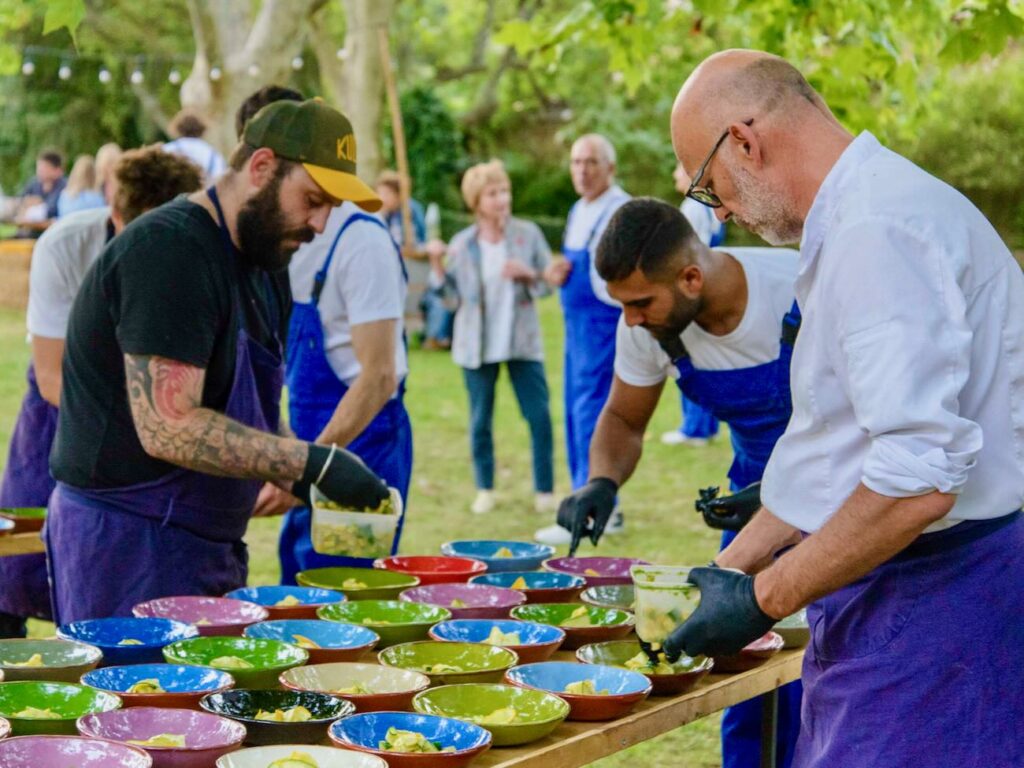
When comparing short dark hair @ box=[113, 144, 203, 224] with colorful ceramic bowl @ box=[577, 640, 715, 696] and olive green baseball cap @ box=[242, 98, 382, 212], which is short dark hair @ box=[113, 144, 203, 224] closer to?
olive green baseball cap @ box=[242, 98, 382, 212]

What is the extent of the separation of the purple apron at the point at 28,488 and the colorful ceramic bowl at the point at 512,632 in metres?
1.63

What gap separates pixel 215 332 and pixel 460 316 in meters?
4.97

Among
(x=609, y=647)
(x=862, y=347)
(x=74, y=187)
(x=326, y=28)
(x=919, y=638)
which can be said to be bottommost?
(x=609, y=647)

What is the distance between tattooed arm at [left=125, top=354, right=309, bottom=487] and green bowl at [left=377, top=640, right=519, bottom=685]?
528mm

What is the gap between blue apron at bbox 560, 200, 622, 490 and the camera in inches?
283

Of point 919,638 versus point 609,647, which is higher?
point 919,638

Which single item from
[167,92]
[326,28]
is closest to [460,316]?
[326,28]

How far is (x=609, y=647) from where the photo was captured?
9.21ft

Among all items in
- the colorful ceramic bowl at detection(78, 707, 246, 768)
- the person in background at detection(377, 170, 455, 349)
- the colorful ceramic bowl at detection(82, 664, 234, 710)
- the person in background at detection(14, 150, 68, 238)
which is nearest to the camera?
the colorful ceramic bowl at detection(78, 707, 246, 768)

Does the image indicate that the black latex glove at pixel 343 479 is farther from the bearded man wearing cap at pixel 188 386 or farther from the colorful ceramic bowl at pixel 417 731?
the colorful ceramic bowl at pixel 417 731

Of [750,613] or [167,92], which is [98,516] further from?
[167,92]

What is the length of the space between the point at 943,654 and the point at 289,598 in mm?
1469

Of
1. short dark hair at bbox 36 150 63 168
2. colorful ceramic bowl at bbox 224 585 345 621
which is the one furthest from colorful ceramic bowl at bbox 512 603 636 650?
short dark hair at bbox 36 150 63 168

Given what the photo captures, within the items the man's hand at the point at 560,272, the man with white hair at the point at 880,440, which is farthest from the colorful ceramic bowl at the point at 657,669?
the man's hand at the point at 560,272
